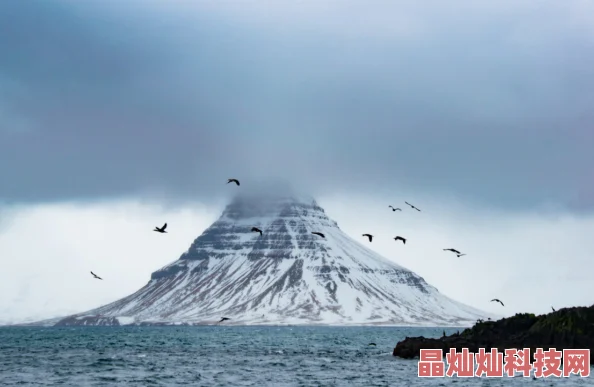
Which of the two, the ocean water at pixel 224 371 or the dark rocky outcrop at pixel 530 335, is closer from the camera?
the ocean water at pixel 224 371

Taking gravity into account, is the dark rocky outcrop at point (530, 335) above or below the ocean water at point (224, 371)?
above

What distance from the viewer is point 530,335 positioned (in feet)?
389

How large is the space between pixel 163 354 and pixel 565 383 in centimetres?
7362

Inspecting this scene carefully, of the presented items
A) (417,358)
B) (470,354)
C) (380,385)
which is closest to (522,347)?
(470,354)

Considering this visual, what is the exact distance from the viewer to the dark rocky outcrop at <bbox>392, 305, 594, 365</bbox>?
114312 millimetres

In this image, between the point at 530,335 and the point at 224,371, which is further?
the point at 530,335

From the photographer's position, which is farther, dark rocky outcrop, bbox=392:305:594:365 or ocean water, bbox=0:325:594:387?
dark rocky outcrop, bbox=392:305:594:365

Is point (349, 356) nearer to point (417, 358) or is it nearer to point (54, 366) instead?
point (417, 358)

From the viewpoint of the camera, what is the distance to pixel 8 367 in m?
116

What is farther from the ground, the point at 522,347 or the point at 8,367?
the point at 522,347

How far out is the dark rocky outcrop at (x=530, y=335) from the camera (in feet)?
375

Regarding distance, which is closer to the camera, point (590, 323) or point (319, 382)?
point (319, 382)

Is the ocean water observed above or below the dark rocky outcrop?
below

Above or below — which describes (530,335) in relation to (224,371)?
above
